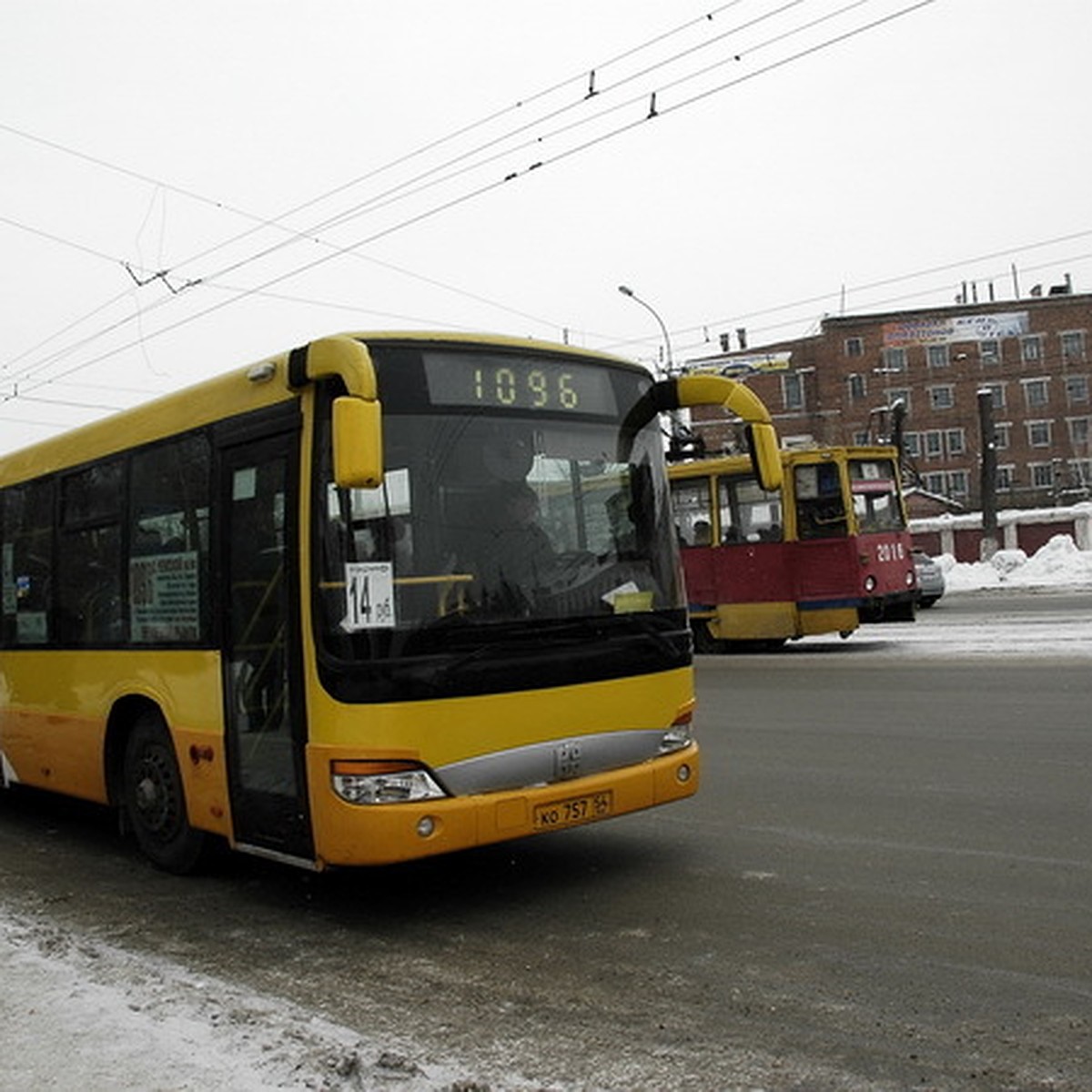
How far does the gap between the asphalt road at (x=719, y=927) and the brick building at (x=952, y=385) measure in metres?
65.2

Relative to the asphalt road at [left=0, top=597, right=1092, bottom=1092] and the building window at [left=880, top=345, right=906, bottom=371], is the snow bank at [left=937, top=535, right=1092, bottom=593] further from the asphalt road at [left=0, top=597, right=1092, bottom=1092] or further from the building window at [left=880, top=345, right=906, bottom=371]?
the building window at [left=880, top=345, right=906, bottom=371]

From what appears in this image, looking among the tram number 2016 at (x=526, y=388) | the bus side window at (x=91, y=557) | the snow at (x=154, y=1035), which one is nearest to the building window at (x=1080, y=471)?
the tram number 2016 at (x=526, y=388)

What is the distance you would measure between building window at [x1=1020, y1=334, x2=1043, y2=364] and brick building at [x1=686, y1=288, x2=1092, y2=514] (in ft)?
0.19

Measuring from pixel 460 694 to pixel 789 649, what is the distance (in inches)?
574

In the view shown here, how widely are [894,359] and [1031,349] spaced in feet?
27.7

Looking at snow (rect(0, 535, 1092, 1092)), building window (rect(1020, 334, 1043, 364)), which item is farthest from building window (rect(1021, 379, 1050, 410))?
snow (rect(0, 535, 1092, 1092))

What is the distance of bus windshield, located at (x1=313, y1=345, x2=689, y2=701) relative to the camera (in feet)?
17.4

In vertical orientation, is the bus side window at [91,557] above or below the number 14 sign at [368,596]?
above

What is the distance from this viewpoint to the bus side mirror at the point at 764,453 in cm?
661

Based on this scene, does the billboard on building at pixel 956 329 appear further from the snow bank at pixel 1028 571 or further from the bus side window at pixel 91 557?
the bus side window at pixel 91 557

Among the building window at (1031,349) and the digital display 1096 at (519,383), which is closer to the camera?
the digital display 1096 at (519,383)

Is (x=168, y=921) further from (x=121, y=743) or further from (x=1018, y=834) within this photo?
(x=1018, y=834)

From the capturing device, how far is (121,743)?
7.12 metres

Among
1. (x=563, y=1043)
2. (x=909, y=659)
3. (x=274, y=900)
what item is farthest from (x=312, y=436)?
(x=909, y=659)
